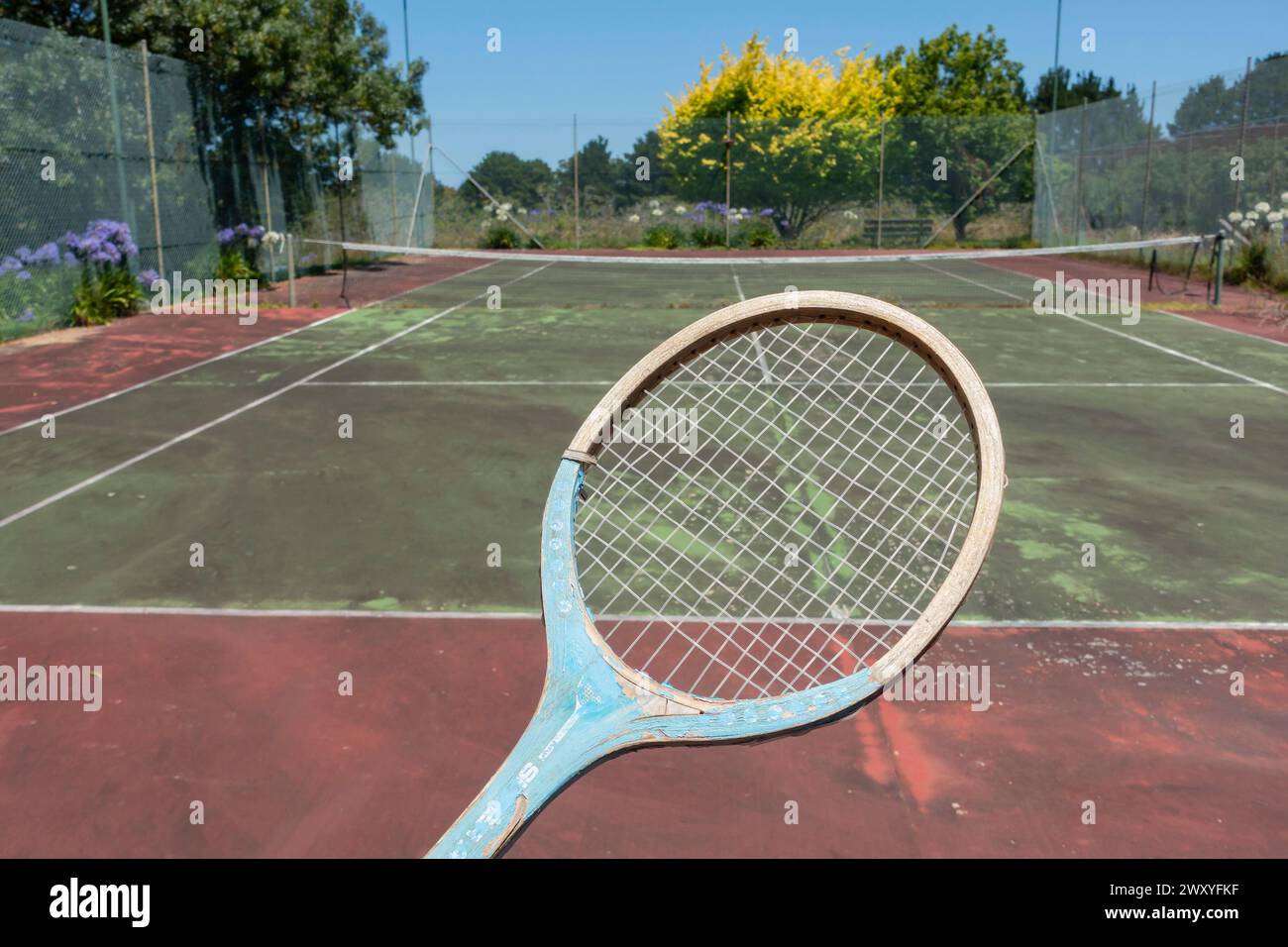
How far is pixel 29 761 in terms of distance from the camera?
4074 mm

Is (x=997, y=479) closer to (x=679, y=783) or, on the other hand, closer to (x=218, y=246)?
(x=679, y=783)

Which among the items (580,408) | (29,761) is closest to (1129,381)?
(580,408)

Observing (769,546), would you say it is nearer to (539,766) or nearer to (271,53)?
(539,766)

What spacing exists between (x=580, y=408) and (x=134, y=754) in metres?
6.11

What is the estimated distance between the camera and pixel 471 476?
780 cm

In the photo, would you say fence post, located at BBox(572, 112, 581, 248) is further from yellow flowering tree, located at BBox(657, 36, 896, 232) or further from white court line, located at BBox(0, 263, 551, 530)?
white court line, located at BBox(0, 263, 551, 530)

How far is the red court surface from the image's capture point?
3.58 metres

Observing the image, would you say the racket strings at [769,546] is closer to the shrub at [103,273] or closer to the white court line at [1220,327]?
the white court line at [1220,327]

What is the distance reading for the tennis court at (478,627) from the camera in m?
3.73

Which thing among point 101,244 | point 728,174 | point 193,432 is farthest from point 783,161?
point 193,432

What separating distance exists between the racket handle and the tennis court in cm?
102

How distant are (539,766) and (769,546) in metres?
3.98

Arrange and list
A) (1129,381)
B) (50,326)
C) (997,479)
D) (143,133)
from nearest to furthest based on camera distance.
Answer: (997,479), (1129,381), (50,326), (143,133)

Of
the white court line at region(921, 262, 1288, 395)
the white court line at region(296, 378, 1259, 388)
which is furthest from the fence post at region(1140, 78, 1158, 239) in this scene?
the white court line at region(296, 378, 1259, 388)
